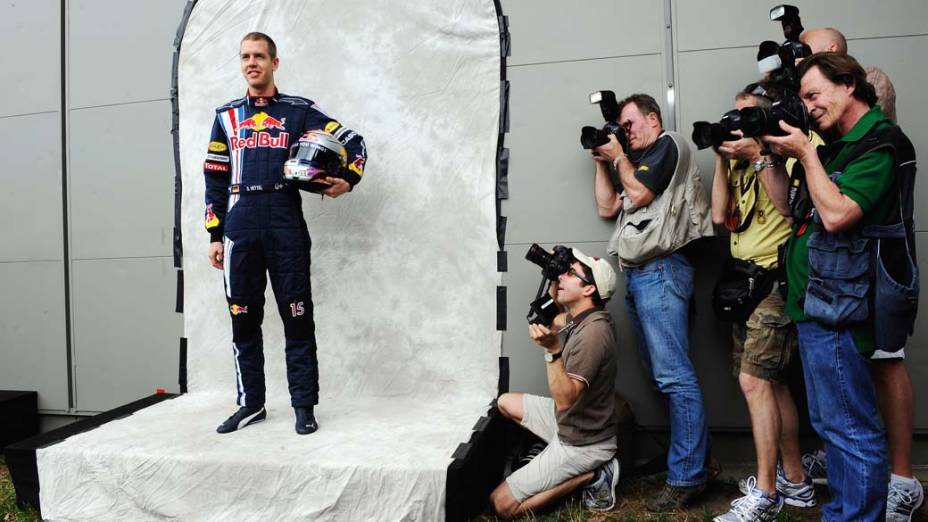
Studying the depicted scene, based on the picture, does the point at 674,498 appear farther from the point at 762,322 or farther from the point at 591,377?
the point at 762,322

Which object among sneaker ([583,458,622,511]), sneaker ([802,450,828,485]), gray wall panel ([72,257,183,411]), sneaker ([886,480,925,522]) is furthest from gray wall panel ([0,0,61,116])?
sneaker ([886,480,925,522])

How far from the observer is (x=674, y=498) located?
2.46 m

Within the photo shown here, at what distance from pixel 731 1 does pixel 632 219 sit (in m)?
1.17

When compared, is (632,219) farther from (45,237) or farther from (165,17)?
Answer: (45,237)

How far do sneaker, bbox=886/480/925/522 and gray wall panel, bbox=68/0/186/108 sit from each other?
378 cm

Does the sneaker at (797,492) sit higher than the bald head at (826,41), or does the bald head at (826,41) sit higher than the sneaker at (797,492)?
the bald head at (826,41)

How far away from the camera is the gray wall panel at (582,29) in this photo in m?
3.01

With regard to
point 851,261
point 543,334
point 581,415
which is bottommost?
point 581,415

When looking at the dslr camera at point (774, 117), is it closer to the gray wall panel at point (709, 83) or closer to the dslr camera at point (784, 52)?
the dslr camera at point (784, 52)

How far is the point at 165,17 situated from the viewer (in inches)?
141

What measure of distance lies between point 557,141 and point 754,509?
5.78ft

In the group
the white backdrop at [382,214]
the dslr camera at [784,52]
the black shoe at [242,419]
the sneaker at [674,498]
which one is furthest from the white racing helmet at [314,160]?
the sneaker at [674,498]

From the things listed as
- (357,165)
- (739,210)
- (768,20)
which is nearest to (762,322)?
(739,210)

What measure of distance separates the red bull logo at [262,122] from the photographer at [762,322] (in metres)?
1.81
